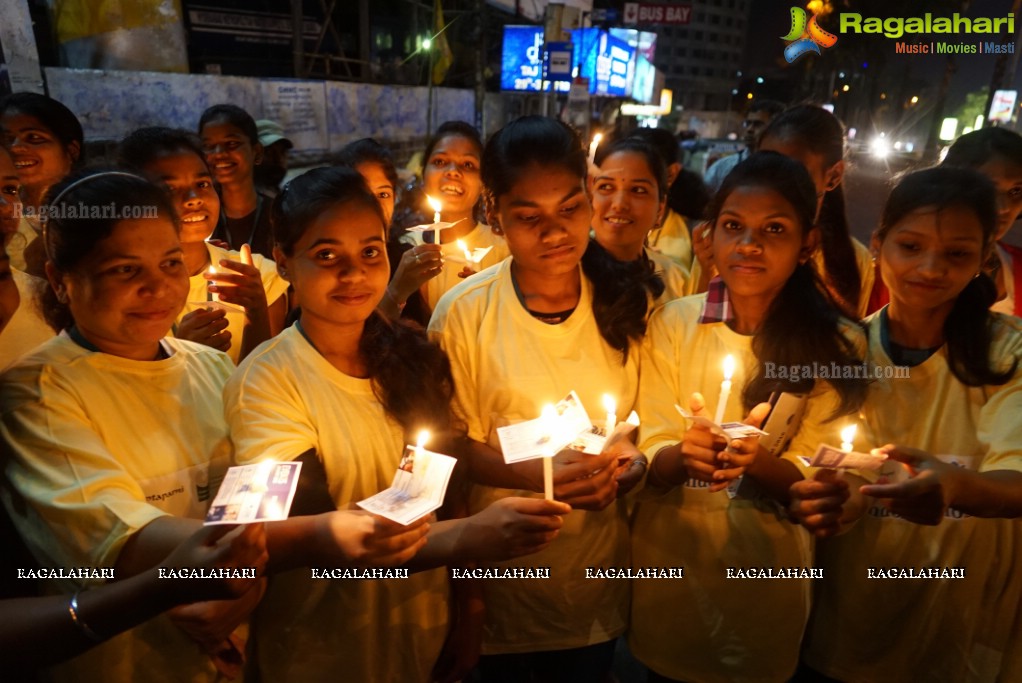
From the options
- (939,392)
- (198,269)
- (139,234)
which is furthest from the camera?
(198,269)

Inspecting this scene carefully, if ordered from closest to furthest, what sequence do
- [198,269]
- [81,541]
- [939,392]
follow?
[81,541] → [939,392] → [198,269]

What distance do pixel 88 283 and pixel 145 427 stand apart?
1.50 feet

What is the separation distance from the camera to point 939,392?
79.1 inches

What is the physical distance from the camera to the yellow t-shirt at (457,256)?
3479mm

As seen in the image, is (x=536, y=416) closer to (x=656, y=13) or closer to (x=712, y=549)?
(x=712, y=549)

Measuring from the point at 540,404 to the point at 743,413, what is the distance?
2.42 feet

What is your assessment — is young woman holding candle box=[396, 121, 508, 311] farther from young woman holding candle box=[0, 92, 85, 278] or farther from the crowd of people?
young woman holding candle box=[0, 92, 85, 278]

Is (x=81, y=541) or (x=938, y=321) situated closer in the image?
(x=81, y=541)

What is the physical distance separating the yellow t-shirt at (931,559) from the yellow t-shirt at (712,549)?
20 cm

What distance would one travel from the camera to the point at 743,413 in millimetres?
2115

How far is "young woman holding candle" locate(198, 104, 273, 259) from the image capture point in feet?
13.3

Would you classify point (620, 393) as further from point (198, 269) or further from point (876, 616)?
point (198, 269)

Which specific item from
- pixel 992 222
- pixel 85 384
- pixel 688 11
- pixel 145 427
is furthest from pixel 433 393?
pixel 688 11

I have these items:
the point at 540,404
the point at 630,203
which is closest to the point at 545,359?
the point at 540,404
